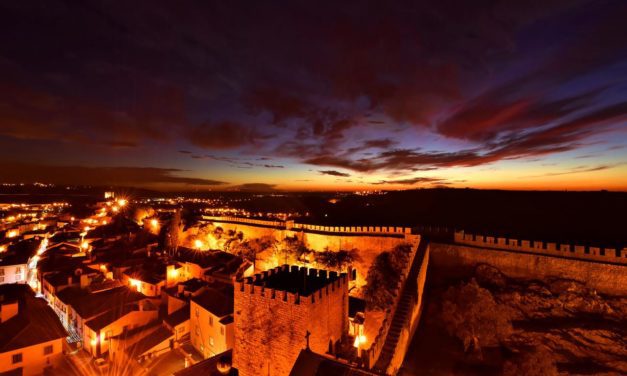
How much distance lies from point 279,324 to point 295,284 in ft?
6.27

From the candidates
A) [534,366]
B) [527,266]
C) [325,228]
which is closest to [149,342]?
[325,228]

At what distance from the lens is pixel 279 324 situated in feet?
30.0

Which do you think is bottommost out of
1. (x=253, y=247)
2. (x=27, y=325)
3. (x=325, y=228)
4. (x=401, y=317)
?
(x=27, y=325)

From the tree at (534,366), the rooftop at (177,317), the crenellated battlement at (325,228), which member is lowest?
the rooftop at (177,317)

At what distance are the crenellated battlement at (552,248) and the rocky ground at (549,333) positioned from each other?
1.45 metres

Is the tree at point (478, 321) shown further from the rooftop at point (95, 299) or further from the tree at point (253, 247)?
the rooftop at point (95, 299)

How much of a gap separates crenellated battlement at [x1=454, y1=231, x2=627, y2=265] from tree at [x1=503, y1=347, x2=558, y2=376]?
7.08 meters

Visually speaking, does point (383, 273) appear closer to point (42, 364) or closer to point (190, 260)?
point (190, 260)

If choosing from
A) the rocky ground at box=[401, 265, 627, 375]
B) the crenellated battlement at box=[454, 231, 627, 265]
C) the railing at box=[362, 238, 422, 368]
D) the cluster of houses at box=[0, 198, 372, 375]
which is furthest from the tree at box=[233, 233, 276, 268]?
the crenellated battlement at box=[454, 231, 627, 265]

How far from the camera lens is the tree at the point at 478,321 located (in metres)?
12.7

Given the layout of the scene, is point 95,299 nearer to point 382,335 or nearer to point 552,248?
point 382,335

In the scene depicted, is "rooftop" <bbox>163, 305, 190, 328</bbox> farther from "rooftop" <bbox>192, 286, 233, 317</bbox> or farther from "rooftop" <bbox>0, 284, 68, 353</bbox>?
"rooftop" <bbox>0, 284, 68, 353</bbox>

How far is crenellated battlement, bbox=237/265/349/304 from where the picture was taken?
9039mm

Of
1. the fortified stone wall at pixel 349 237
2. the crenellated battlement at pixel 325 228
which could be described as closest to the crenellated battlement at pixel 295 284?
the fortified stone wall at pixel 349 237
